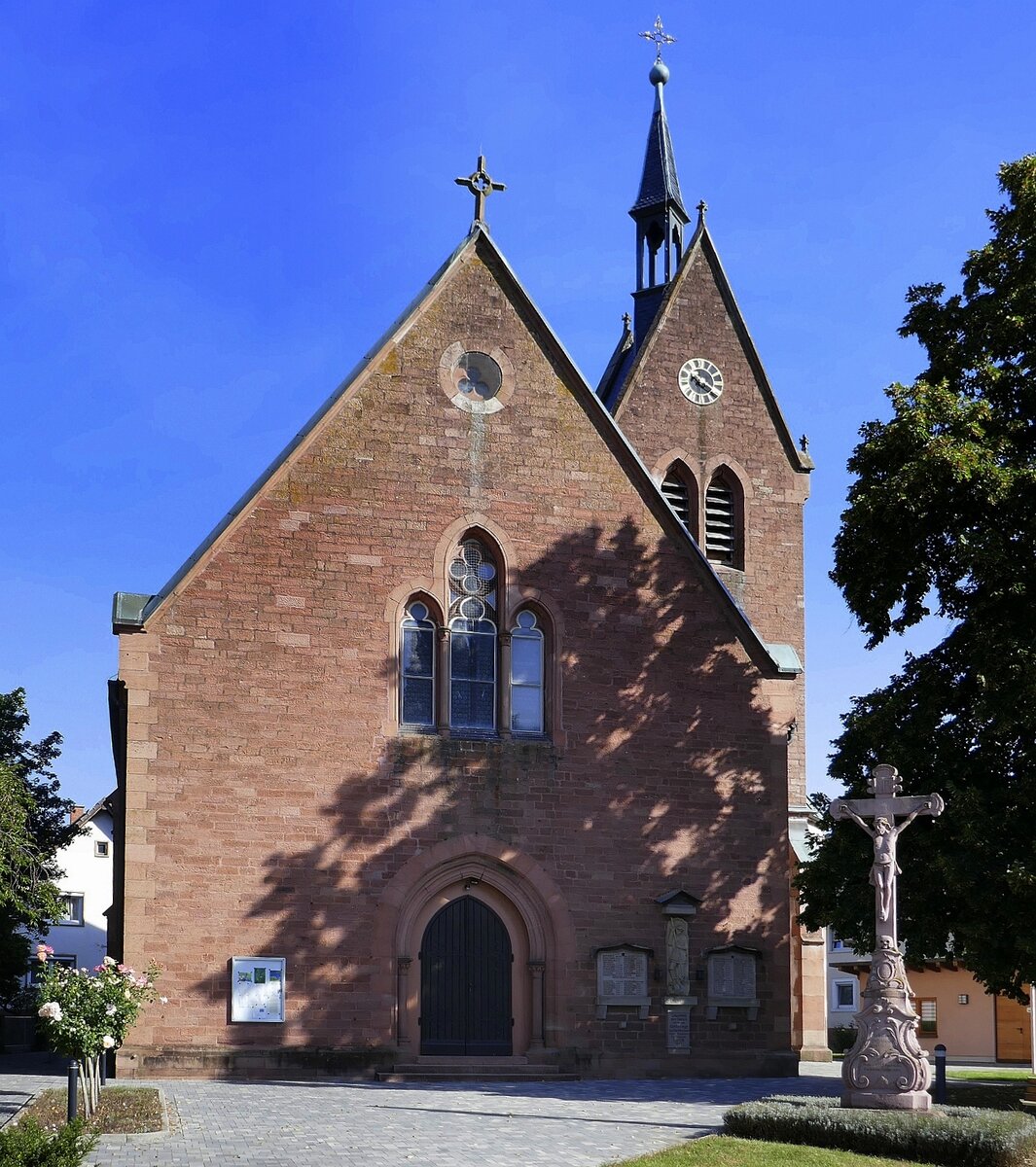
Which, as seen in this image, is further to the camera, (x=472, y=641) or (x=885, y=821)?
(x=472, y=641)

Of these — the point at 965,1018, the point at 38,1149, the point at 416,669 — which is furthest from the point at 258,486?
the point at 965,1018

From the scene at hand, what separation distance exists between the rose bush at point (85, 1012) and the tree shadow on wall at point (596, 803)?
528cm

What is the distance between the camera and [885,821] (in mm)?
18641

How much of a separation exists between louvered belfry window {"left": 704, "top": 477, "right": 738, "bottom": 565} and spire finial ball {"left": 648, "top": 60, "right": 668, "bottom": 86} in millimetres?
12086

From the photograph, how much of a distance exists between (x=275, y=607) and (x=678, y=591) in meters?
6.73

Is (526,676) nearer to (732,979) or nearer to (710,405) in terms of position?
(732,979)

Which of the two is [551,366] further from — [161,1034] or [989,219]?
[161,1034]

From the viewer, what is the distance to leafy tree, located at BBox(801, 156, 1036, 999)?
21.5 metres

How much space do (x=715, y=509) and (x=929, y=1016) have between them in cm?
2197

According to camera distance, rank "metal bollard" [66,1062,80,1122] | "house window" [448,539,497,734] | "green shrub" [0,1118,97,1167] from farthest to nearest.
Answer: "house window" [448,539,497,734]
"metal bollard" [66,1062,80,1122]
"green shrub" [0,1118,97,1167]

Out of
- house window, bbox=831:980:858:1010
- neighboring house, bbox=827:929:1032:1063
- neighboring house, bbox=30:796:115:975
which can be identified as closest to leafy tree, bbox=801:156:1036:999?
neighboring house, bbox=827:929:1032:1063

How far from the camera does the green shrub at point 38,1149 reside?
1102 cm

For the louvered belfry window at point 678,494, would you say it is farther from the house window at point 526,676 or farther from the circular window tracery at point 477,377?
the house window at point 526,676

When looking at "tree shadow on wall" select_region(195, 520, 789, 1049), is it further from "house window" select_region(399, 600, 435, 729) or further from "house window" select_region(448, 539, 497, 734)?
"house window" select_region(448, 539, 497, 734)
